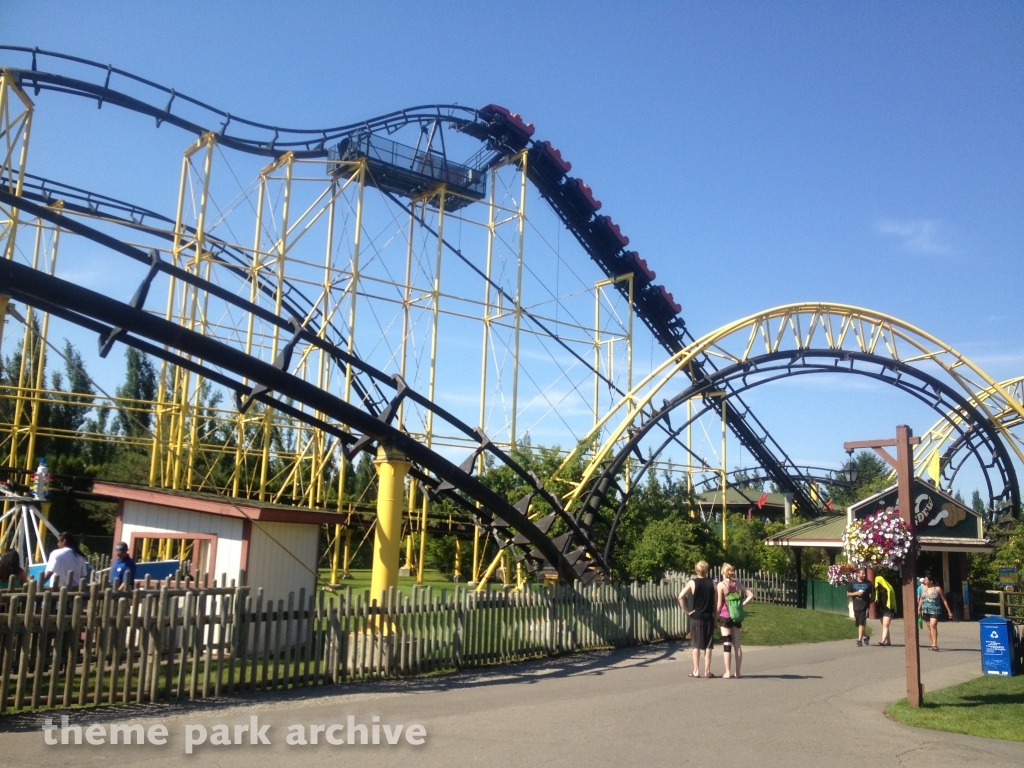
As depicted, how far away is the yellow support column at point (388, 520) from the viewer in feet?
38.4

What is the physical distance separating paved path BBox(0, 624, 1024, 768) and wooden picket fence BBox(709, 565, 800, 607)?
37.6ft

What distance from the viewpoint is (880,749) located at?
787 cm

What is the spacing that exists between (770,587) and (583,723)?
57.4 ft

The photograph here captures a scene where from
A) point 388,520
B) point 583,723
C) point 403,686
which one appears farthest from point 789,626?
point 583,723

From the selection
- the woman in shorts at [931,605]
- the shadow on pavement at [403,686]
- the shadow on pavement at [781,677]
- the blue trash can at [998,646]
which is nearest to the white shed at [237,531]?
the shadow on pavement at [403,686]

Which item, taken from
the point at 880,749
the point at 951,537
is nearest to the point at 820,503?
the point at 951,537

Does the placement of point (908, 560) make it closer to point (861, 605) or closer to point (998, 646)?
point (998, 646)

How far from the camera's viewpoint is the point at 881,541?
415 inches

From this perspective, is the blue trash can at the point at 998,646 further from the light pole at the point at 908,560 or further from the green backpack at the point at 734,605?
the green backpack at the point at 734,605

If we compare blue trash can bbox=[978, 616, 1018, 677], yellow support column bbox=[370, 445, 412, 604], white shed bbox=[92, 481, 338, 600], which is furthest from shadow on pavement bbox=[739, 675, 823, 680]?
white shed bbox=[92, 481, 338, 600]

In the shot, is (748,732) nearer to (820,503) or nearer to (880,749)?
(880,749)

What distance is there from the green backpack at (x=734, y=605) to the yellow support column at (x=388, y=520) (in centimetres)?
451

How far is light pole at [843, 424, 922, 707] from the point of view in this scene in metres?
9.94

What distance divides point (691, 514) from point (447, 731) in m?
14.2
